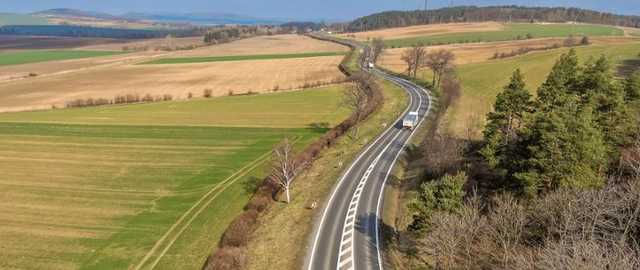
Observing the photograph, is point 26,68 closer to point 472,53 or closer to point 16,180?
point 16,180

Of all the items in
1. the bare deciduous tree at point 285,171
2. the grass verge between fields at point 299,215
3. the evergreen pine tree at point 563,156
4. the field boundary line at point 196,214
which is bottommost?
the field boundary line at point 196,214

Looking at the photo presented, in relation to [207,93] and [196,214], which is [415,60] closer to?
[207,93]

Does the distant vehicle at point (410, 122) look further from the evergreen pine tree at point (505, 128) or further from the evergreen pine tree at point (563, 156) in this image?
the evergreen pine tree at point (563, 156)

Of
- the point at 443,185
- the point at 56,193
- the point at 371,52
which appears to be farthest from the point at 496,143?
the point at 371,52

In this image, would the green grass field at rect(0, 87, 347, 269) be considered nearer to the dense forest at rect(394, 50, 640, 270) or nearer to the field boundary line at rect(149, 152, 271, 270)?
the field boundary line at rect(149, 152, 271, 270)

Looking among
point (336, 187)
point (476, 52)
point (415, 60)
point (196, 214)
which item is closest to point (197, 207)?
point (196, 214)

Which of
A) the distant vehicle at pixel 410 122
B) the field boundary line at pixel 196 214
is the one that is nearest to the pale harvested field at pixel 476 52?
the distant vehicle at pixel 410 122
